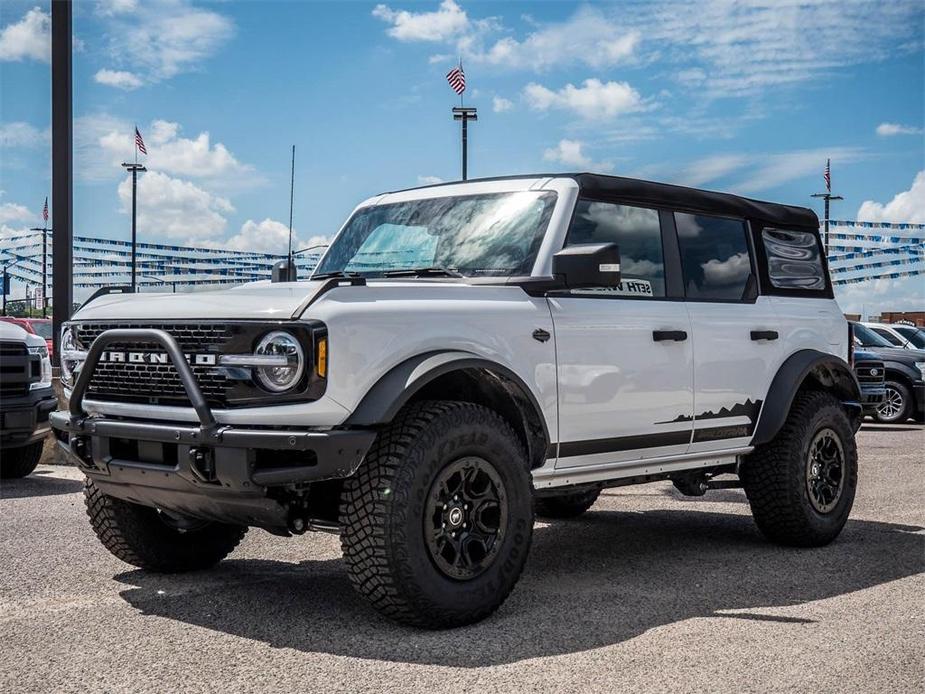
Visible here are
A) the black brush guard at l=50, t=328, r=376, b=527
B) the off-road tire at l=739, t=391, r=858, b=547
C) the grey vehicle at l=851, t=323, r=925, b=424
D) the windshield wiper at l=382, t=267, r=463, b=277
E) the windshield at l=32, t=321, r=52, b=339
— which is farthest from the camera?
the windshield at l=32, t=321, r=52, b=339

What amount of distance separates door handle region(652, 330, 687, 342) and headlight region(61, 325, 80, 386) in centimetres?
283

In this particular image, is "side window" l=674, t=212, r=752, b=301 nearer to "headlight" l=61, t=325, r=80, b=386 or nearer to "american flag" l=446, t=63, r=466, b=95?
"headlight" l=61, t=325, r=80, b=386

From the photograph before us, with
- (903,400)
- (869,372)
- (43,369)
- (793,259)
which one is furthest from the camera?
(903,400)

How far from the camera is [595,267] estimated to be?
5.12 m

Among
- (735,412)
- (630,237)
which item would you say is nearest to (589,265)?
(630,237)

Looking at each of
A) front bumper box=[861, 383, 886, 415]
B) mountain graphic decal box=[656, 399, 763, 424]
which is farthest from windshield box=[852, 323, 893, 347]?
mountain graphic decal box=[656, 399, 763, 424]

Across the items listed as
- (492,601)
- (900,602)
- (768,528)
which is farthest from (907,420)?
(492,601)

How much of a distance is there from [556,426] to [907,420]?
1538cm

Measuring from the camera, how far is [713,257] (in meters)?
6.66

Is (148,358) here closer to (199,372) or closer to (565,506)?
(199,372)

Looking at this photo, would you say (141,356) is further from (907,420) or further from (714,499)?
(907,420)

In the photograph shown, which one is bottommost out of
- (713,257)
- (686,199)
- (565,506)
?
(565,506)

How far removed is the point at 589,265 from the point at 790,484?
2419mm

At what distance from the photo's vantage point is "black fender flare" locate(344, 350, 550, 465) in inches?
177
